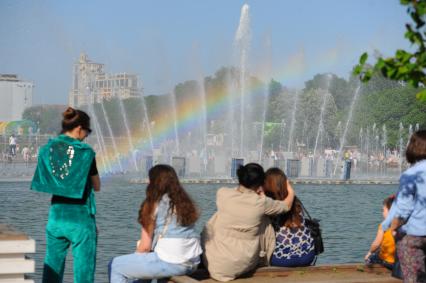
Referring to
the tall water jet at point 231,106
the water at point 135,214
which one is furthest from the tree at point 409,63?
the tall water jet at point 231,106

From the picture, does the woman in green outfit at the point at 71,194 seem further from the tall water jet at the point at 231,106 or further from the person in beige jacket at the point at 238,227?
the tall water jet at the point at 231,106

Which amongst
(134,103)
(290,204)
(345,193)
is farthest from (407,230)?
(134,103)

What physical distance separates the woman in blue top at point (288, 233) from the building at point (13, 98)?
159 metres

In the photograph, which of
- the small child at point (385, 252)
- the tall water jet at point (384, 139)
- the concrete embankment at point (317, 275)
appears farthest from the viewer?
the tall water jet at point (384, 139)

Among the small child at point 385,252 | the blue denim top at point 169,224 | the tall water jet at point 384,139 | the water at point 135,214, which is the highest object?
the tall water jet at point 384,139

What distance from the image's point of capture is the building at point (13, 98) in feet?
535

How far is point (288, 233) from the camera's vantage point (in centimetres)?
679

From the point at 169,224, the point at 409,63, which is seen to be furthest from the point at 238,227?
the point at 409,63

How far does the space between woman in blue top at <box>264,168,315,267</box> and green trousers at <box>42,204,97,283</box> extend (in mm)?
1589

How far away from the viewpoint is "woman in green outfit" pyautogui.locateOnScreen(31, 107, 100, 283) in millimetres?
5785

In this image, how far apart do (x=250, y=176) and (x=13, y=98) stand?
162612 millimetres

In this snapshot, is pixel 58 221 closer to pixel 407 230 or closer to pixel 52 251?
pixel 52 251

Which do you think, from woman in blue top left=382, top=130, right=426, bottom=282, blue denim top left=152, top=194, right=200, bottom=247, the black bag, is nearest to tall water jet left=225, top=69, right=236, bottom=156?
the black bag

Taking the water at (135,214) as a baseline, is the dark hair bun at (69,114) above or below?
above
